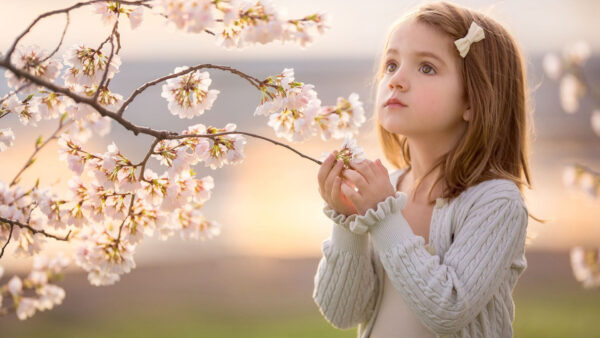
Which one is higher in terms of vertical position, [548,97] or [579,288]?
[548,97]

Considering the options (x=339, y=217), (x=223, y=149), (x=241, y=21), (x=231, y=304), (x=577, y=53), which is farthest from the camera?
(x=231, y=304)

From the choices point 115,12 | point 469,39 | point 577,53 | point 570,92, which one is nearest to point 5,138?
point 115,12

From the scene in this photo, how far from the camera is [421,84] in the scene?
1.04 meters

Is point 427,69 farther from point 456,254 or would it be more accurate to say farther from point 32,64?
point 32,64

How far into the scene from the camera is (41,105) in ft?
2.92

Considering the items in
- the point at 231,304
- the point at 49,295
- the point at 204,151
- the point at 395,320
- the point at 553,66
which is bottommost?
the point at 395,320

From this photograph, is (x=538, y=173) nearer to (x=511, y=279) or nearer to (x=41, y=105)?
(x=511, y=279)

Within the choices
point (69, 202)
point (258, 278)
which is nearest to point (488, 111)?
point (69, 202)

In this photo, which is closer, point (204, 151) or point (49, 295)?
point (204, 151)

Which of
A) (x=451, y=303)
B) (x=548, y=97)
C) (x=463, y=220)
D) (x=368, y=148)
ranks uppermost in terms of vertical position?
(x=548, y=97)

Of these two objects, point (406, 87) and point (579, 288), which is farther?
point (579, 288)

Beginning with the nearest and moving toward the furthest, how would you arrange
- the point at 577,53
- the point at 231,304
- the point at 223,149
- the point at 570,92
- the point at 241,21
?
the point at 241,21 → the point at 223,149 → the point at 577,53 → the point at 570,92 → the point at 231,304

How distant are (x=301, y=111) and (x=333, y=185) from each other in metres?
0.13

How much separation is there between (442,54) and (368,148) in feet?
9.99
